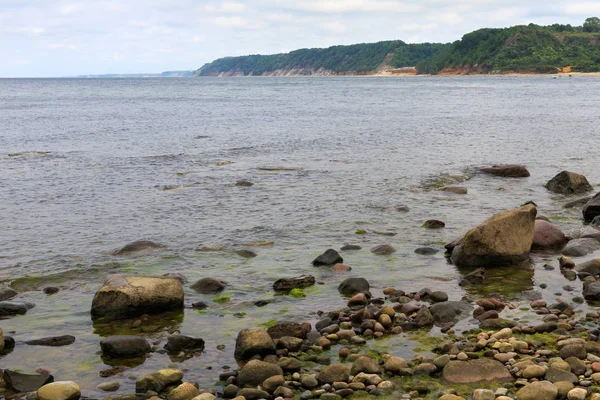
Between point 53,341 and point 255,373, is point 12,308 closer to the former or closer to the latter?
point 53,341

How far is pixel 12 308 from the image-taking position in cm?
1194

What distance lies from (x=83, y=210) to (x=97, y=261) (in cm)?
593

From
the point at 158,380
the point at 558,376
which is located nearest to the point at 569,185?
the point at 558,376

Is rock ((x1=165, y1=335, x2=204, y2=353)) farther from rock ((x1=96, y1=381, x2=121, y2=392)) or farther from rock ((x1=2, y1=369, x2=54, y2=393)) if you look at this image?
rock ((x1=2, y1=369, x2=54, y2=393))

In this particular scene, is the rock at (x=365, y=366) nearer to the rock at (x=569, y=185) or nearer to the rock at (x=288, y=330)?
the rock at (x=288, y=330)

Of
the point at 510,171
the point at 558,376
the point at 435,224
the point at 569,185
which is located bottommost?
the point at 558,376

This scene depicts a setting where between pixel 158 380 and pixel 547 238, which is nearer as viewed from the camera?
pixel 158 380

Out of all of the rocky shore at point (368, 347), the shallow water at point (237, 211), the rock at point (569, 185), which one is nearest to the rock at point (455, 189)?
the shallow water at point (237, 211)

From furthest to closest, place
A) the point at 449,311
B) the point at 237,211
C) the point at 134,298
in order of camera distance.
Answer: the point at 237,211 < the point at 134,298 < the point at 449,311

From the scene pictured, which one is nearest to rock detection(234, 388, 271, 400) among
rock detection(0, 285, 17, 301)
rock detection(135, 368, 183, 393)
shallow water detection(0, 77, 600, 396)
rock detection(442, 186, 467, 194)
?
shallow water detection(0, 77, 600, 396)

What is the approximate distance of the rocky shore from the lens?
8.52 metres

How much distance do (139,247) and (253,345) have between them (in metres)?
7.40

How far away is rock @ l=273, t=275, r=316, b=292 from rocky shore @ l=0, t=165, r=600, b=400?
1.0 inches

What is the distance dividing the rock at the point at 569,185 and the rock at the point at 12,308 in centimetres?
1847
